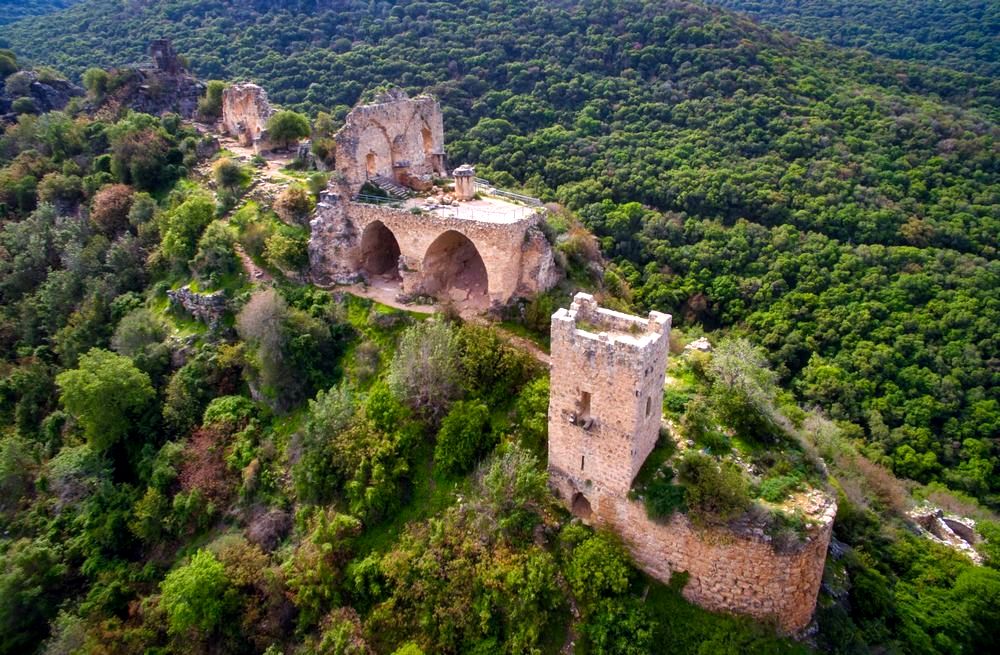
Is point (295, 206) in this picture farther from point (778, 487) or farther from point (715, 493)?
point (778, 487)

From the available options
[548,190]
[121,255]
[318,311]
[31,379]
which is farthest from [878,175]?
[31,379]

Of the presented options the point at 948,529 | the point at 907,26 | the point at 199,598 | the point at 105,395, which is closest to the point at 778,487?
the point at 948,529

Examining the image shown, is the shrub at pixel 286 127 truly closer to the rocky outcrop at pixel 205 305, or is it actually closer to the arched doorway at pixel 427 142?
the arched doorway at pixel 427 142

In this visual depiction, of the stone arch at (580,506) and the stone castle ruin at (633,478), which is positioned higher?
the stone castle ruin at (633,478)

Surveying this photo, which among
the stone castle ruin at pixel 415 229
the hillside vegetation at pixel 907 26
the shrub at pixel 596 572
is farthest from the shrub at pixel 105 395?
the hillside vegetation at pixel 907 26

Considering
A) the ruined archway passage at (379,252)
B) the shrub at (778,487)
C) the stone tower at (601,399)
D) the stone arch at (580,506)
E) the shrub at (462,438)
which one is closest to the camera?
the stone tower at (601,399)

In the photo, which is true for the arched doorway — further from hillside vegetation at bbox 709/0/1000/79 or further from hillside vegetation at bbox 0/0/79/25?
hillside vegetation at bbox 0/0/79/25

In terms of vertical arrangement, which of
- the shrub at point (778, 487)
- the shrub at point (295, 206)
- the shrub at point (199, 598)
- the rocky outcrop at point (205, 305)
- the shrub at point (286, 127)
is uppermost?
the shrub at point (286, 127)

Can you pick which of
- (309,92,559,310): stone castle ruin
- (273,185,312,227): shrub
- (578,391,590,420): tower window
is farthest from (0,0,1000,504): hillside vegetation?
(578,391,590,420): tower window
